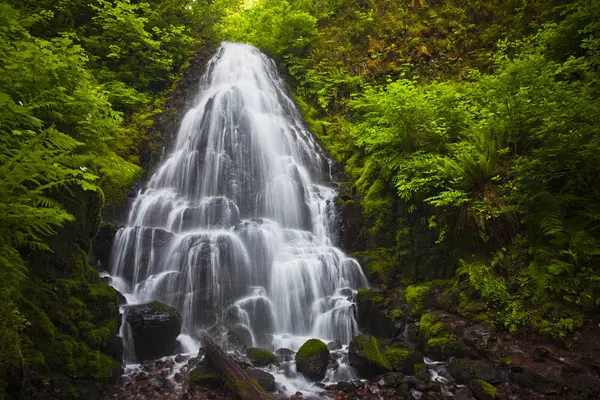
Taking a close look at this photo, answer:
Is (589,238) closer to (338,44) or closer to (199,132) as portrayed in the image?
(199,132)

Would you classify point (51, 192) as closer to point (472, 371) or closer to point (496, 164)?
point (472, 371)

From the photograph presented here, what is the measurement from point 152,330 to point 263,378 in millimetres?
2546

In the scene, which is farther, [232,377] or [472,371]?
[472,371]

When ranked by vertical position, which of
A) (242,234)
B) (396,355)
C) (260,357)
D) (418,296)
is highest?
(242,234)

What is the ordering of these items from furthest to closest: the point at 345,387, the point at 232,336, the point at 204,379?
the point at 232,336 < the point at 345,387 < the point at 204,379

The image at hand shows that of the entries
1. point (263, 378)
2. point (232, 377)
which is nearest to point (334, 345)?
point (263, 378)

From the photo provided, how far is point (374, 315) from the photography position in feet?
27.0

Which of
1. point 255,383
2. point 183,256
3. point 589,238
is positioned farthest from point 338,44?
point 255,383

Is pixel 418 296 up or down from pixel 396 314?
up

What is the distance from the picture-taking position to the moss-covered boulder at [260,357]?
6.93 m

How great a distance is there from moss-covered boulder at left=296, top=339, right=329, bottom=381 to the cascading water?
1503 millimetres

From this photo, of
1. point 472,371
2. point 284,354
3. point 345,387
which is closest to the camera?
point 472,371

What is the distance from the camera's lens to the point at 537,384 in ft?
16.4

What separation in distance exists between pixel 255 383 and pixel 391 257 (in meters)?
5.48
